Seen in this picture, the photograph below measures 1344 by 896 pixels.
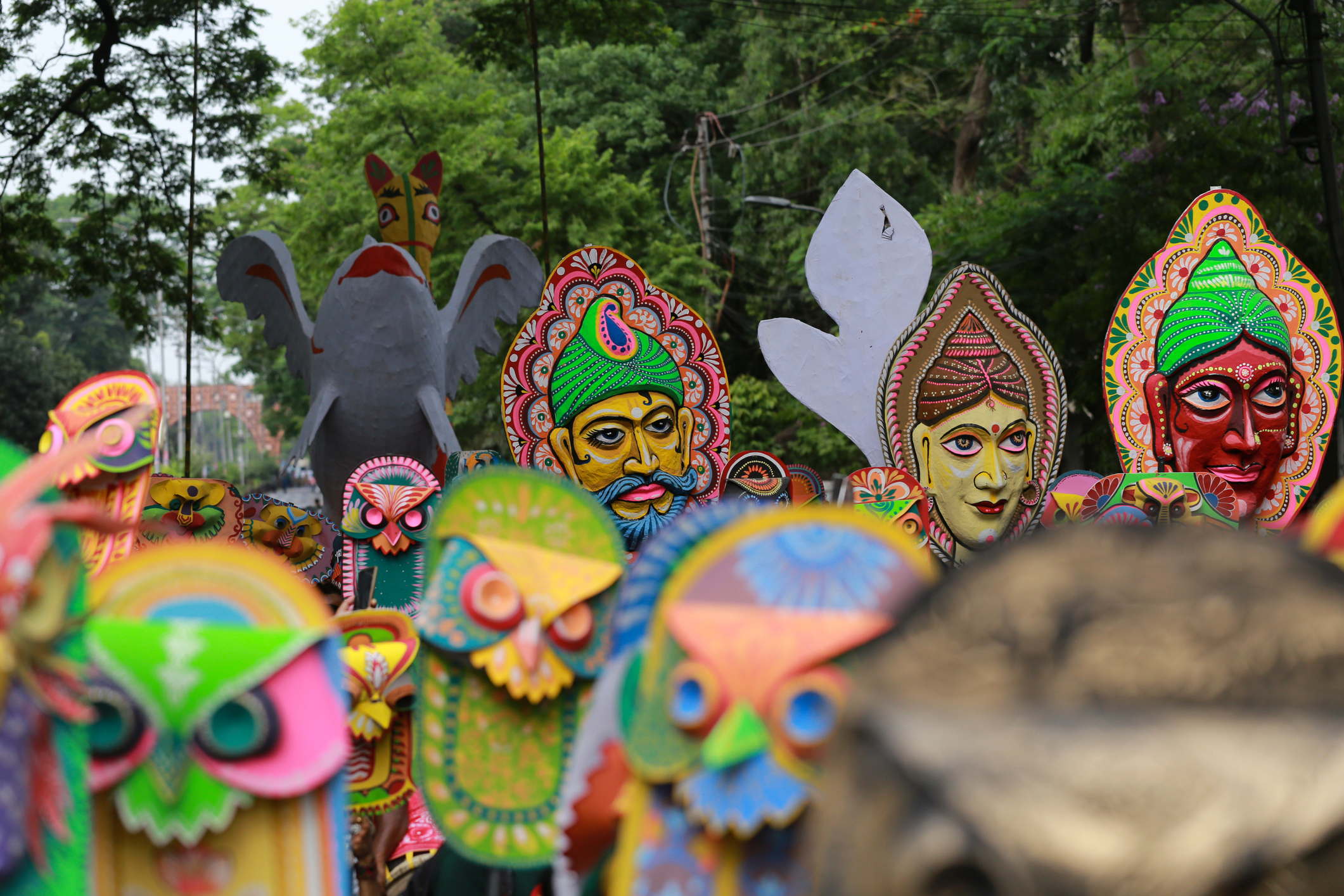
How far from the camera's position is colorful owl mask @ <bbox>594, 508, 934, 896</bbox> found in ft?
4.79

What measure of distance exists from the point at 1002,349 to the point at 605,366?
1.73 metres

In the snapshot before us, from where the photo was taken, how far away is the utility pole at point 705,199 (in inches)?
716

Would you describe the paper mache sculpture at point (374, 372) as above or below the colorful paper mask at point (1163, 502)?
→ above

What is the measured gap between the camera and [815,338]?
750cm

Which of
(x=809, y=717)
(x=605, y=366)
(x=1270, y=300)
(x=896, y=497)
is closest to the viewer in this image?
(x=809, y=717)

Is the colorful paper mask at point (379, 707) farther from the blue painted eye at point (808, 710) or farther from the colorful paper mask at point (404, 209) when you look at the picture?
the colorful paper mask at point (404, 209)

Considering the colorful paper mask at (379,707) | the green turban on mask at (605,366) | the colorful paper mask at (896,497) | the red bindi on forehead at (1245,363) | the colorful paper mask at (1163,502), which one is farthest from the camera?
the red bindi on forehead at (1245,363)

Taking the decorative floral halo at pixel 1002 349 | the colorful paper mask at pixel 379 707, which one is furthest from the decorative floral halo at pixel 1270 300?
the colorful paper mask at pixel 379 707

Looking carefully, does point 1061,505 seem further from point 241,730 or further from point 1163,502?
point 241,730

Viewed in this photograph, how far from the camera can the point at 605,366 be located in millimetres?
5230

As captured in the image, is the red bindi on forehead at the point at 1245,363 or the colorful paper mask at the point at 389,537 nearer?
the red bindi on forehead at the point at 1245,363

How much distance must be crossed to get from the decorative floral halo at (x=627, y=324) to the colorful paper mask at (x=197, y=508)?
272 centimetres

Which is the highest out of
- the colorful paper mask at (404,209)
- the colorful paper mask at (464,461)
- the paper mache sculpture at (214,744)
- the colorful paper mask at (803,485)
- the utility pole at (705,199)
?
the utility pole at (705,199)

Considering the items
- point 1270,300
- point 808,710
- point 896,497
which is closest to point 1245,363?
point 1270,300
